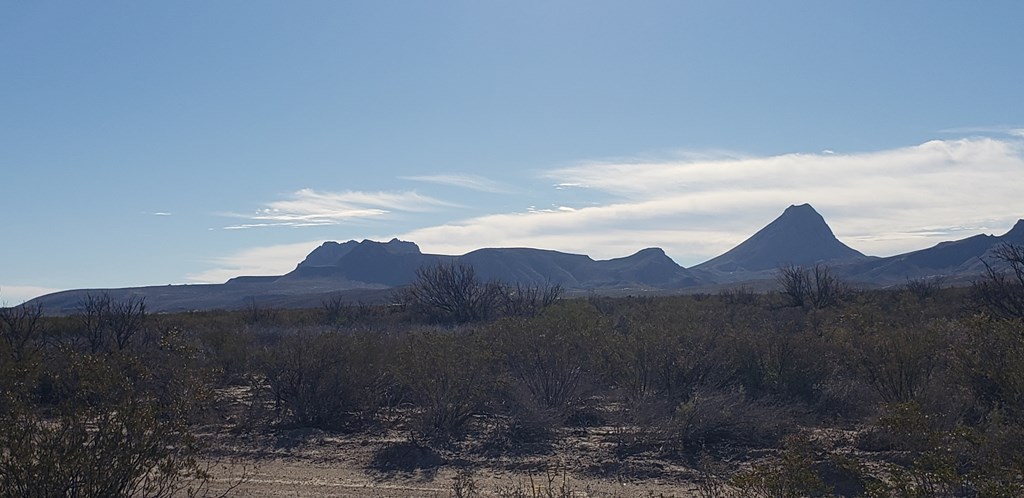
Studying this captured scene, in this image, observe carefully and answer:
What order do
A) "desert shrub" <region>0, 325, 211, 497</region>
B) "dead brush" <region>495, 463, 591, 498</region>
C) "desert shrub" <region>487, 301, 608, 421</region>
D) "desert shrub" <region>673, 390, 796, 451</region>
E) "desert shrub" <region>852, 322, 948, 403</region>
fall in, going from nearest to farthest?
1. "desert shrub" <region>0, 325, 211, 497</region>
2. "dead brush" <region>495, 463, 591, 498</region>
3. "desert shrub" <region>673, 390, 796, 451</region>
4. "desert shrub" <region>852, 322, 948, 403</region>
5. "desert shrub" <region>487, 301, 608, 421</region>

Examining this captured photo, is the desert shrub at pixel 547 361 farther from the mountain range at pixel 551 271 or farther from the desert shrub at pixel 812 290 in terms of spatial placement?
the mountain range at pixel 551 271

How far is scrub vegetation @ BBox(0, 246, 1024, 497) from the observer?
22.8 feet

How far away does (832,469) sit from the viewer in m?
9.85

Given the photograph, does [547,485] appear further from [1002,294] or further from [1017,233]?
[1017,233]

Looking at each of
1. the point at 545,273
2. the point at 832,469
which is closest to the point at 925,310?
the point at 832,469

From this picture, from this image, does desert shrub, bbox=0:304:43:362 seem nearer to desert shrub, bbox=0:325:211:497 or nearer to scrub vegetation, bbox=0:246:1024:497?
scrub vegetation, bbox=0:246:1024:497

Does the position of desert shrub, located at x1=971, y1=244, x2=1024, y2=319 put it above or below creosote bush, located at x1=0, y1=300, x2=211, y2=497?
above

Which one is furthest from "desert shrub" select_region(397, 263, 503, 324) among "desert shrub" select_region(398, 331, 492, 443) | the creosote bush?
the creosote bush

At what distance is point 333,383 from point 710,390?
5897mm

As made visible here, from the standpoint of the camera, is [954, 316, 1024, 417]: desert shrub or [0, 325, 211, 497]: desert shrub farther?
[954, 316, 1024, 417]: desert shrub

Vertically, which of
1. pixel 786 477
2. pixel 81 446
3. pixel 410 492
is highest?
pixel 81 446

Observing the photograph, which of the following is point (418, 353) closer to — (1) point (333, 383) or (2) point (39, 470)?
(1) point (333, 383)

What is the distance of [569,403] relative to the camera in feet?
45.4

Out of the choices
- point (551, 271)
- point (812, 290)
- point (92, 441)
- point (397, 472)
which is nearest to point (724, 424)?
point (397, 472)
